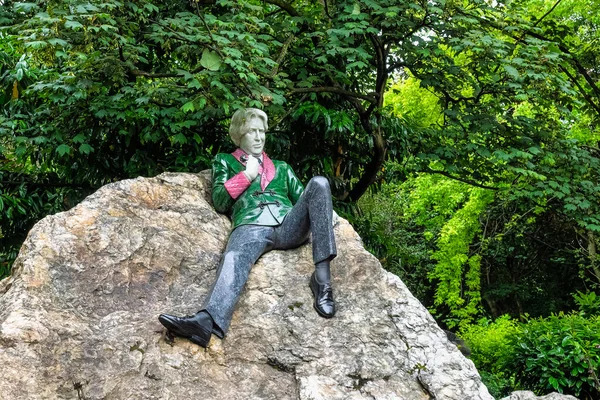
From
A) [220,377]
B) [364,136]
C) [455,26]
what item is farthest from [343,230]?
[364,136]

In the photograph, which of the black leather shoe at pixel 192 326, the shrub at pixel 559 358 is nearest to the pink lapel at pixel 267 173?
the black leather shoe at pixel 192 326

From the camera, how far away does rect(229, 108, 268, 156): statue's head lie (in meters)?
4.93

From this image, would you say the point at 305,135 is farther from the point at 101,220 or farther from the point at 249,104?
the point at 101,220

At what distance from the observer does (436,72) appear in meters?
7.05

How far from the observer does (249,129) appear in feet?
16.1

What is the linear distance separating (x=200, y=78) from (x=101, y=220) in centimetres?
152

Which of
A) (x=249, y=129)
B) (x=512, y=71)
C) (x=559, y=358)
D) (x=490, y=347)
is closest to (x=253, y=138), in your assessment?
(x=249, y=129)

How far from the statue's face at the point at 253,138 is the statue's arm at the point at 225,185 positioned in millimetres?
208

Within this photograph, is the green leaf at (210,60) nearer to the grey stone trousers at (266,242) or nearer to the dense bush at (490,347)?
the grey stone trousers at (266,242)

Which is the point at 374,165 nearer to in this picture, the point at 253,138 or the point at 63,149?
the point at 253,138

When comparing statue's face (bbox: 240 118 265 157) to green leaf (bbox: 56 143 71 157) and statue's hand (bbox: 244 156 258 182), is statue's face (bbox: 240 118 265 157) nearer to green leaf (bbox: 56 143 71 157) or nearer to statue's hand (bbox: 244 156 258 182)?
statue's hand (bbox: 244 156 258 182)

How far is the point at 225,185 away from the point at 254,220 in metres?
0.40

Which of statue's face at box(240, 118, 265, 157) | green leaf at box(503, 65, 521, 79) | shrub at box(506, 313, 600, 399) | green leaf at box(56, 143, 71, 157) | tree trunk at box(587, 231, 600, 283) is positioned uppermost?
green leaf at box(503, 65, 521, 79)

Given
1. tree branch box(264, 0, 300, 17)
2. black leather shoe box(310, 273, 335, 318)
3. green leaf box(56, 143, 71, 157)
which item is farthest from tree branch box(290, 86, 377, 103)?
black leather shoe box(310, 273, 335, 318)
